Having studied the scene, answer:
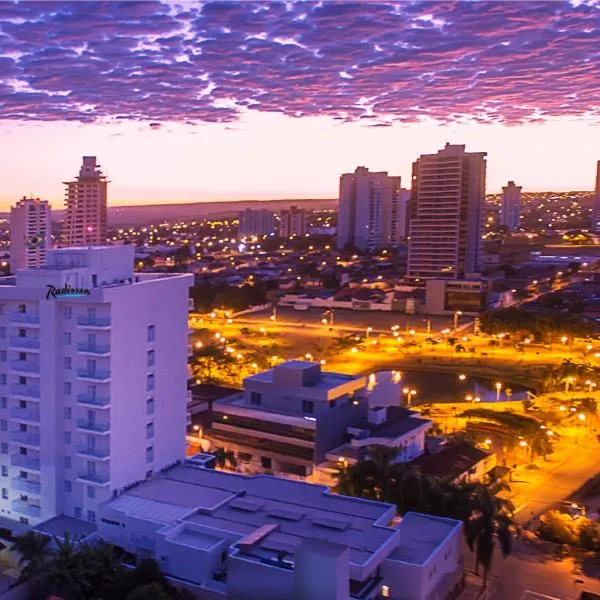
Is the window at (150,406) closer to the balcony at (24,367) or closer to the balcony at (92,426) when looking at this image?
the balcony at (92,426)

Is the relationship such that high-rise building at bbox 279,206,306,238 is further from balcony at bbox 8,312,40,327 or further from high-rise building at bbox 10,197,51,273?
balcony at bbox 8,312,40,327

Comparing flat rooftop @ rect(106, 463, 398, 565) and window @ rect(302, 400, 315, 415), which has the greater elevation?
window @ rect(302, 400, 315, 415)

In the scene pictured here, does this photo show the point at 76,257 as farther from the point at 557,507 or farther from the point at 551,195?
the point at 551,195

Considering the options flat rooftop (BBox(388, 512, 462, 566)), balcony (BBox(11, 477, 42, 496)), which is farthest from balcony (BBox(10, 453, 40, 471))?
flat rooftop (BBox(388, 512, 462, 566))

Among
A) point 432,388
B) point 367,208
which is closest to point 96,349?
point 432,388

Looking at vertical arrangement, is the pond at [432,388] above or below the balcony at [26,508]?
below

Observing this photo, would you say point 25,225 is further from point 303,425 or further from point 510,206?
point 510,206

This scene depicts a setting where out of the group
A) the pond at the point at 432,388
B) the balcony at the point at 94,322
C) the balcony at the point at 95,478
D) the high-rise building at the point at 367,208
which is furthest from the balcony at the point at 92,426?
the high-rise building at the point at 367,208

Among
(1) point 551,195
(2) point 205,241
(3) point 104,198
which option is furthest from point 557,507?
(1) point 551,195
